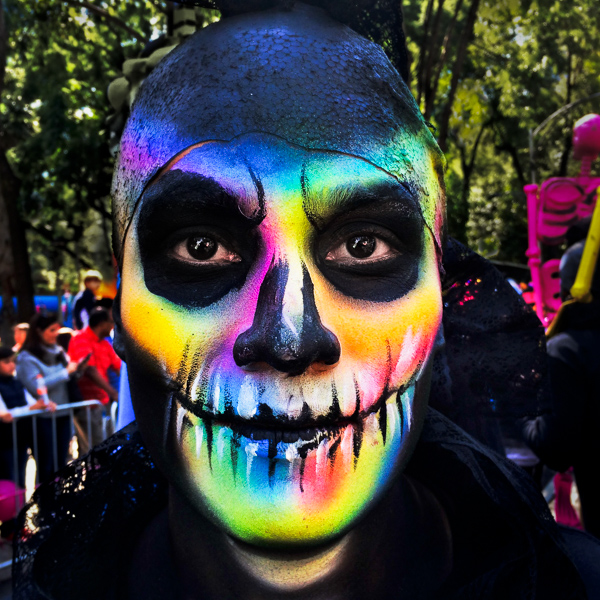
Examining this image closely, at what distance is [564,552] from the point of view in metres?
1.44

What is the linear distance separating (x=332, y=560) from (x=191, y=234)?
700 millimetres

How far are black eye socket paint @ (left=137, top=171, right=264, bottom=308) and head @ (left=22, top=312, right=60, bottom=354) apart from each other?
453 centimetres

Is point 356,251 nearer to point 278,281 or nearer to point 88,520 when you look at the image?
point 278,281

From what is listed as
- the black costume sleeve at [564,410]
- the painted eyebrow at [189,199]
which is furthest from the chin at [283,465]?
the black costume sleeve at [564,410]

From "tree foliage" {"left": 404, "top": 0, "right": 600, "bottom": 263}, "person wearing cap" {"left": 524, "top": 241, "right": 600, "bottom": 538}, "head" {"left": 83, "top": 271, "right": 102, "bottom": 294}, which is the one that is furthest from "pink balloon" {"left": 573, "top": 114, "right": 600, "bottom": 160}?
"head" {"left": 83, "top": 271, "right": 102, "bottom": 294}

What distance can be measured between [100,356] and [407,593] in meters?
4.93

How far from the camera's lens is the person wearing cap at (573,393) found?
297 centimetres

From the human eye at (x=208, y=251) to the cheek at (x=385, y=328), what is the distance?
0.57 feet

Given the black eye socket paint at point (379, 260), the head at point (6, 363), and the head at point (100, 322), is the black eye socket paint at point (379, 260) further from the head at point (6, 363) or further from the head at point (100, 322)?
the head at point (100, 322)

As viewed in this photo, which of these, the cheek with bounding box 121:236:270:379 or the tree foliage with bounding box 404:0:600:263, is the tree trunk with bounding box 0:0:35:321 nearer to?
the tree foliage with bounding box 404:0:600:263

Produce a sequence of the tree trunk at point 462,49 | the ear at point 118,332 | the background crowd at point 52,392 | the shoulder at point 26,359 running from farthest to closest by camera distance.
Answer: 1. the tree trunk at point 462,49
2. the shoulder at point 26,359
3. the background crowd at point 52,392
4. the ear at point 118,332

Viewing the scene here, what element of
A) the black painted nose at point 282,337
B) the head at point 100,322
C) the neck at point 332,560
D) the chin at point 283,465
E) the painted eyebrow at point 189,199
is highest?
the painted eyebrow at point 189,199

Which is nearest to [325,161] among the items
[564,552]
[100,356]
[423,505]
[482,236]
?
[423,505]

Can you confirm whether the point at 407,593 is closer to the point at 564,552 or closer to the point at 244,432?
the point at 564,552
